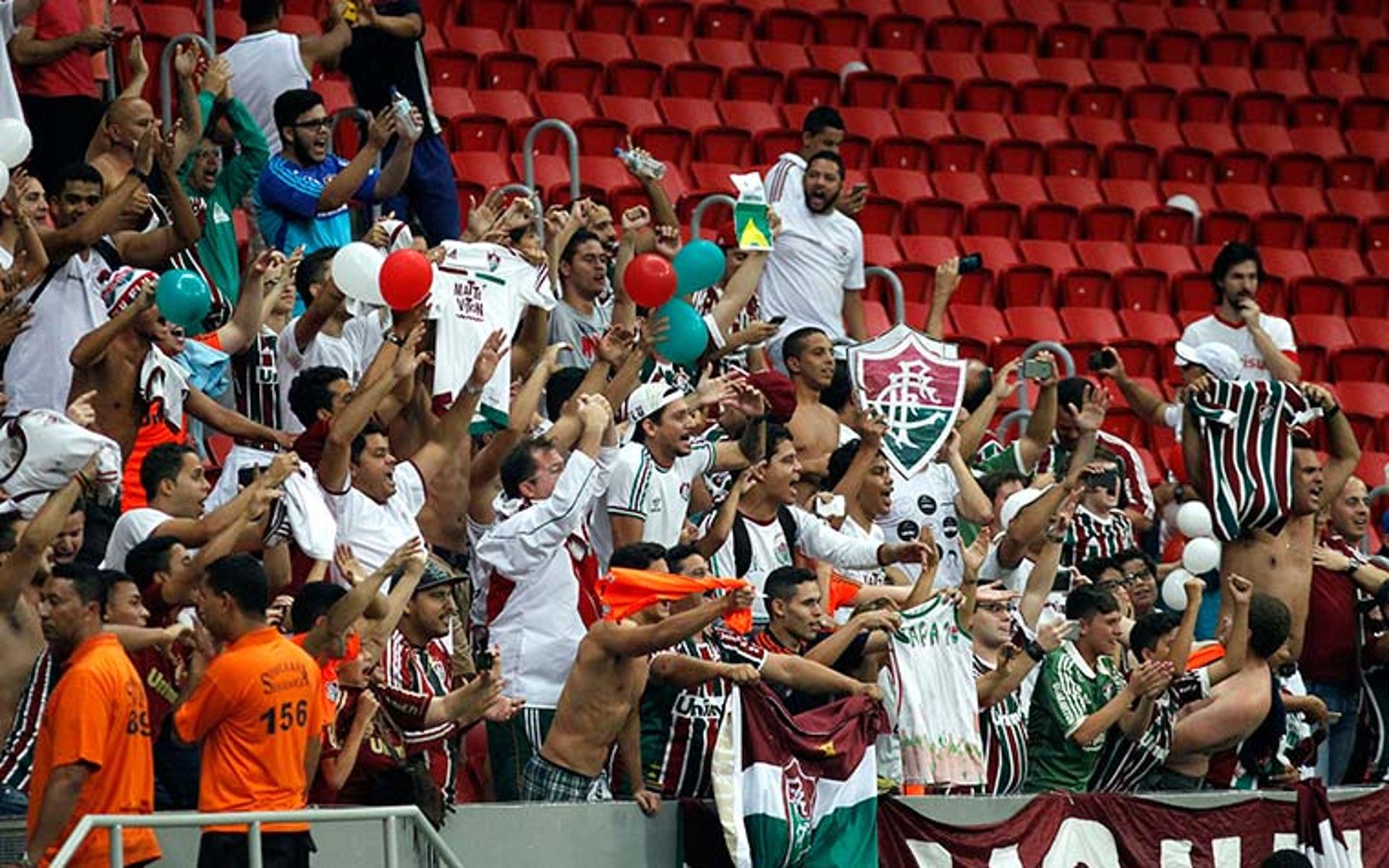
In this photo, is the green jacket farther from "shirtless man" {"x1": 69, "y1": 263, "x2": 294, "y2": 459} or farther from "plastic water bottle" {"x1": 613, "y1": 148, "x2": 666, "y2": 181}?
"shirtless man" {"x1": 69, "y1": 263, "x2": 294, "y2": 459}

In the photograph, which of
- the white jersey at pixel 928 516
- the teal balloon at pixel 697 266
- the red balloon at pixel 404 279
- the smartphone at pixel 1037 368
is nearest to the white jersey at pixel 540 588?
the red balloon at pixel 404 279

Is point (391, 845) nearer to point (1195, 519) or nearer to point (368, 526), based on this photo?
point (368, 526)

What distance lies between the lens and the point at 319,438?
970cm

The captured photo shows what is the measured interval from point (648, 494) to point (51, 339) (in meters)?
2.15

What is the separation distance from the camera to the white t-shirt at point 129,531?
29.2 feet

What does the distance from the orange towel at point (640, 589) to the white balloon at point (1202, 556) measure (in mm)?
3265

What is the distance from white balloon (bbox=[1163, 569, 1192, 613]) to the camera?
12.1 metres

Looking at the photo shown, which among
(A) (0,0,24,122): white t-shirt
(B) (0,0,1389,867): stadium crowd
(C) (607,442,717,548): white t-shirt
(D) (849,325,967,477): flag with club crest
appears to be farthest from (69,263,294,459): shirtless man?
(D) (849,325,967,477): flag with club crest

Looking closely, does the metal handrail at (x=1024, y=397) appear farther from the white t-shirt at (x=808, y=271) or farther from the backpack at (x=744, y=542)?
the backpack at (x=744, y=542)

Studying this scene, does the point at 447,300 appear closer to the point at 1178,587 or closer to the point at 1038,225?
the point at 1178,587

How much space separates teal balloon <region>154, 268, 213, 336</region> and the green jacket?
5.45 feet

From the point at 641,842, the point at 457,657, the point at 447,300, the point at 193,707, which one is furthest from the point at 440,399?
the point at 193,707

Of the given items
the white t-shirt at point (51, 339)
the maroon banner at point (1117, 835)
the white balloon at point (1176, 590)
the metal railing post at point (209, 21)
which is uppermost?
the metal railing post at point (209, 21)

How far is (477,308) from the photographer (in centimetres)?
1079
